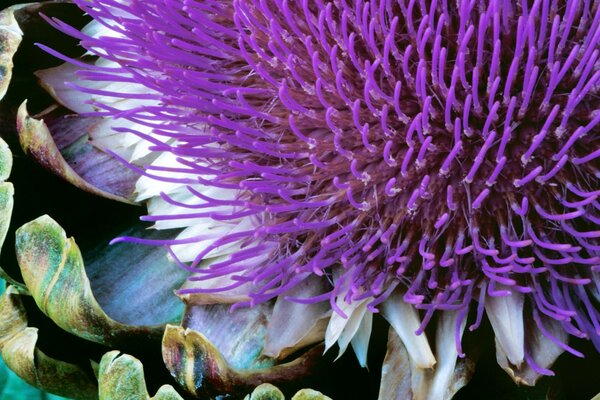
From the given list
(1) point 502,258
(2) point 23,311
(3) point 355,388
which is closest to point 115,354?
(2) point 23,311

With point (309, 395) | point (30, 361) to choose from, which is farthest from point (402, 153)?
point (30, 361)

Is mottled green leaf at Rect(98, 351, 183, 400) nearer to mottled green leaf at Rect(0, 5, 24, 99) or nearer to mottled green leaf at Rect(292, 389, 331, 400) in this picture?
mottled green leaf at Rect(292, 389, 331, 400)

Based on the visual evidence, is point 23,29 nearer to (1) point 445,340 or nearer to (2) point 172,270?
(2) point 172,270

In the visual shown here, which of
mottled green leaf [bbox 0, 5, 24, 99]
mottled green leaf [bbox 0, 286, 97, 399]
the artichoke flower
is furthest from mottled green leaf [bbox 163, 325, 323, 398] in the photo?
mottled green leaf [bbox 0, 5, 24, 99]

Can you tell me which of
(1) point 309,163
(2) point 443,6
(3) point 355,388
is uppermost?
(2) point 443,6

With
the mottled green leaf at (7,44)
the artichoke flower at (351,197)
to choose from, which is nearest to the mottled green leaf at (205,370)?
the artichoke flower at (351,197)

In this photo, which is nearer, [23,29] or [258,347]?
[258,347]

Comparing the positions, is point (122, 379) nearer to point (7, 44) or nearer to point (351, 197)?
point (351, 197)
